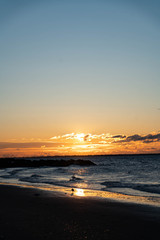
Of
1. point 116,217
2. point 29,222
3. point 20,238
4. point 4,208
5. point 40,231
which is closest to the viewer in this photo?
→ point 20,238

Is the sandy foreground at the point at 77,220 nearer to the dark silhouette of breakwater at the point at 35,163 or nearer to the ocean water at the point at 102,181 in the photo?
the ocean water at the point at 102,181

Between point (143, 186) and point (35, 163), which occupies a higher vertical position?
point (35, 163)

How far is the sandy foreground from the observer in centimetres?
808

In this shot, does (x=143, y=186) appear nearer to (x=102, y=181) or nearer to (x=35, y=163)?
(x=102, y=181)

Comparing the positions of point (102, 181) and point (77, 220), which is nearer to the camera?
point (77, 220)

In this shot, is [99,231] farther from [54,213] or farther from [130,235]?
[54,213]

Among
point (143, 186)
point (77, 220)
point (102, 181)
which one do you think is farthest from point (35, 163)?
point (77, 220)

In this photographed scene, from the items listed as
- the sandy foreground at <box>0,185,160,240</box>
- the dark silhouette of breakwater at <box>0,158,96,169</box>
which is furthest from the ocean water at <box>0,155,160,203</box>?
the dark silhouette of breakwater at <box>0,158,96,169</box>

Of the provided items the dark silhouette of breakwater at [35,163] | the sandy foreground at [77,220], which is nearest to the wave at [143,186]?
the sandy foreground at [77,220]

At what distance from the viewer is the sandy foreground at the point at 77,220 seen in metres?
8.08

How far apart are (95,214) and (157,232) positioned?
3.31m

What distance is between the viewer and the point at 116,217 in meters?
10.8

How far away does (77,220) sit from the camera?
395 inches

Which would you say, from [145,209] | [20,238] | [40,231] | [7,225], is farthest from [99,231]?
[145,209]
